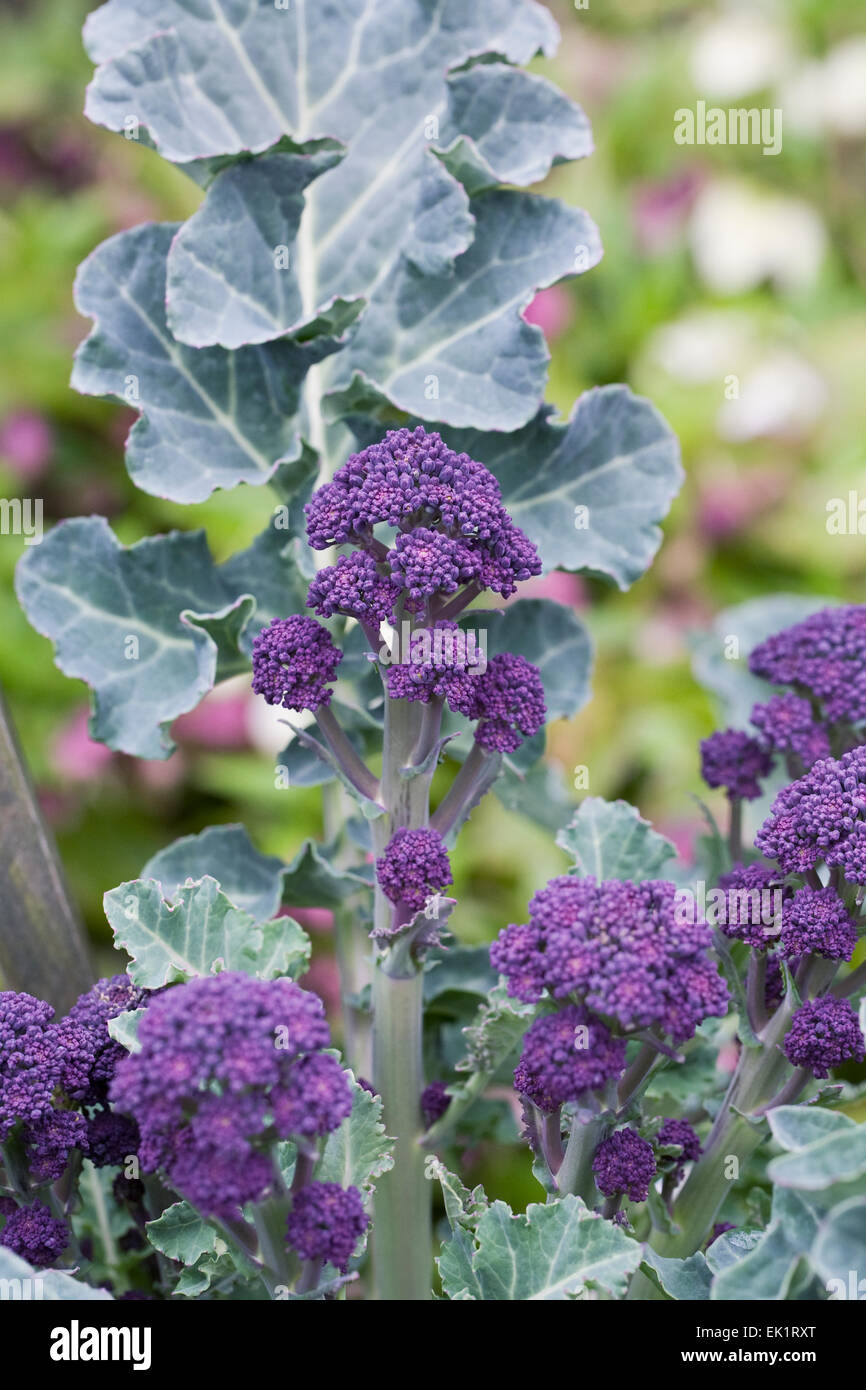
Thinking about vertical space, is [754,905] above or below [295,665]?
below

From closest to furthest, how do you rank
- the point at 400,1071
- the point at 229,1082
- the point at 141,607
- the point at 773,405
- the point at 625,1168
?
the point at 229,1082
the point at 625,1168
the point at 400,1071
the point at 141,607
the point at 773,405

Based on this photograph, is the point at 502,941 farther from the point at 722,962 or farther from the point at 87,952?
the point at 87,952

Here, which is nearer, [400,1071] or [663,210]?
[400,1071]

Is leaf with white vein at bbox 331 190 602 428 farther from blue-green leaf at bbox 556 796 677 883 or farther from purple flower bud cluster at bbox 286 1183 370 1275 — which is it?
purple flower bud cluster at bbox 286 1183 370 1275

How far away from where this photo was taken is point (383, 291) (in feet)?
3.07

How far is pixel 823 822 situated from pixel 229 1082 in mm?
316

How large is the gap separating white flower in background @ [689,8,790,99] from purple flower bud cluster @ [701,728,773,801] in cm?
243

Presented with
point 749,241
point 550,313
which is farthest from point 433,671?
point 749,241

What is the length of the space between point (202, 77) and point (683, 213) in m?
2.14

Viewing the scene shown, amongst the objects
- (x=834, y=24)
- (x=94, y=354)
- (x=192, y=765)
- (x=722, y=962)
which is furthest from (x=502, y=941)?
(x=834, y=24)

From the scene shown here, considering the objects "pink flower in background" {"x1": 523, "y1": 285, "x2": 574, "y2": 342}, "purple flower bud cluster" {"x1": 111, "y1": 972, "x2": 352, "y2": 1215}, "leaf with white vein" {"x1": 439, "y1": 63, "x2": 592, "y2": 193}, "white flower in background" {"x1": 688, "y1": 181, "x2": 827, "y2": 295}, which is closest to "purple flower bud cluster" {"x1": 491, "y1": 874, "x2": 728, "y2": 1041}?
"purple flower bud cluster" {"x1": 111, "y1": 972, "x2": 352, "y2": 1215}

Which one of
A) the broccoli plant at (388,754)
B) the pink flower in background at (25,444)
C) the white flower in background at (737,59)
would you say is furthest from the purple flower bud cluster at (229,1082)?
the white flower in background at (737,59)

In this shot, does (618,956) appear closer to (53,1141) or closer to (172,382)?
(53,1141)

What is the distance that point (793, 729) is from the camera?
0.83 m
